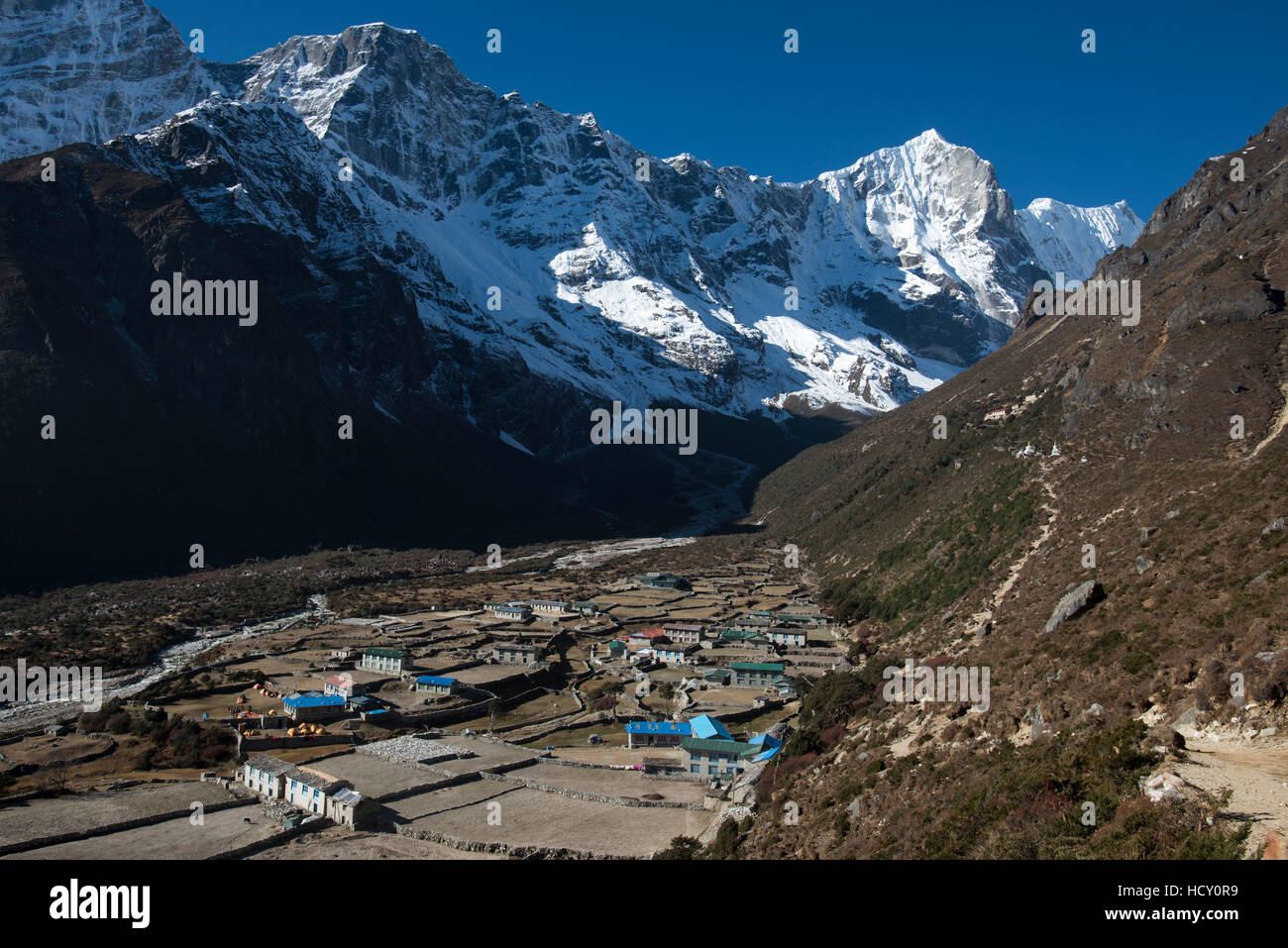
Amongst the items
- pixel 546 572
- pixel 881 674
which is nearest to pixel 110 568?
pixel 546 572

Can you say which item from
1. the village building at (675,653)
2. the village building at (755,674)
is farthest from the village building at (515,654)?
the village building at (755,674)

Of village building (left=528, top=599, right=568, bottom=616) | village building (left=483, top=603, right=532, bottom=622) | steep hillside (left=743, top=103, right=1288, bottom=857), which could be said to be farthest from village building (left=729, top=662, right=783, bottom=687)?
village building (left=528, top=599, right=568, bottom=616)

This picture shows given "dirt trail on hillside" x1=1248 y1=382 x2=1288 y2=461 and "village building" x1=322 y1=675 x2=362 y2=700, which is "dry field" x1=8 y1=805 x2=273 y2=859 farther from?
"dirt trail on hillside" x1=1248 y1=382 x2=1288 y2=461

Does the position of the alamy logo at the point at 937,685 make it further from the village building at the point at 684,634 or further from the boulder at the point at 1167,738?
the village building at the point at 684,634

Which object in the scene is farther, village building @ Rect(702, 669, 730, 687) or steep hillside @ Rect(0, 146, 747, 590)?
steep hillside @ Rect(0, 146, 747, 590)

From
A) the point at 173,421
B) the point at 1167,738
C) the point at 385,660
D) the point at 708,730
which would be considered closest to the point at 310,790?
the point at 708,730

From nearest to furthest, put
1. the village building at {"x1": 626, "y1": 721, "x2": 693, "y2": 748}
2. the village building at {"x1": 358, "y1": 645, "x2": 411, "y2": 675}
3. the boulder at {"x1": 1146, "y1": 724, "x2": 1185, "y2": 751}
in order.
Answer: the boulder at {"x1": 1146, "y1": 724, "x2": 1185, "y2": 751} → the village building at {"x1": 626, "y1": 721, "x2": 693, "y2": 748} → the village building at {"x1": 358, "y1": 645, "x2": 411, "y2": 675}
